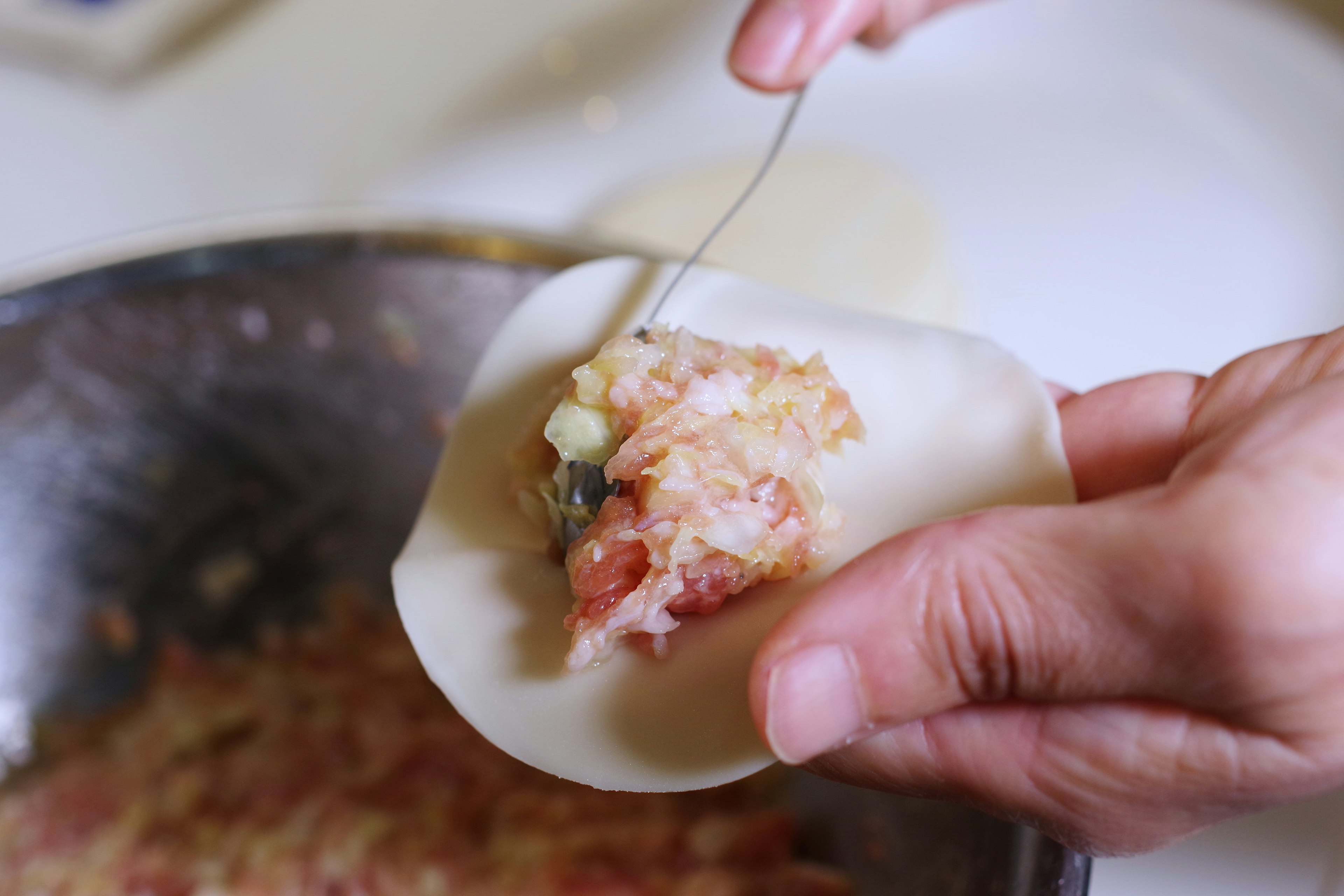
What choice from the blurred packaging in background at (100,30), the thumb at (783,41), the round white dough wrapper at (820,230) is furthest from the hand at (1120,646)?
the blurred packaging in background at (100,30)

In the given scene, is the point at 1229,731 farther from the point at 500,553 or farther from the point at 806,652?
the point at 500,553

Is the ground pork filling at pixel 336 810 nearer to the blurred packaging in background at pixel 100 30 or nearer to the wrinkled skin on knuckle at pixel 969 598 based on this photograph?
the wrinkled skin on knuckle at pixel 969 598

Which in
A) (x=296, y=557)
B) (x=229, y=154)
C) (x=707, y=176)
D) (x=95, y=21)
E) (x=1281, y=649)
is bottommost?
→ (x=296, y=557)

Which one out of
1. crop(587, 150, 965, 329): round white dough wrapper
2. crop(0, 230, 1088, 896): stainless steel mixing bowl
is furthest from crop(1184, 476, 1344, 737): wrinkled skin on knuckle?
crop(587, 150, 965, 329): round white dough wrapper

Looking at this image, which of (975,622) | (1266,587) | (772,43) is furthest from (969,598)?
(772,43)

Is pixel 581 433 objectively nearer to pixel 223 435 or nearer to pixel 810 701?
pixel 810 701

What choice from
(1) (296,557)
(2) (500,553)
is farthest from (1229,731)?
(1) (296,557)

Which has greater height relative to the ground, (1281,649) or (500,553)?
(1281,649)
